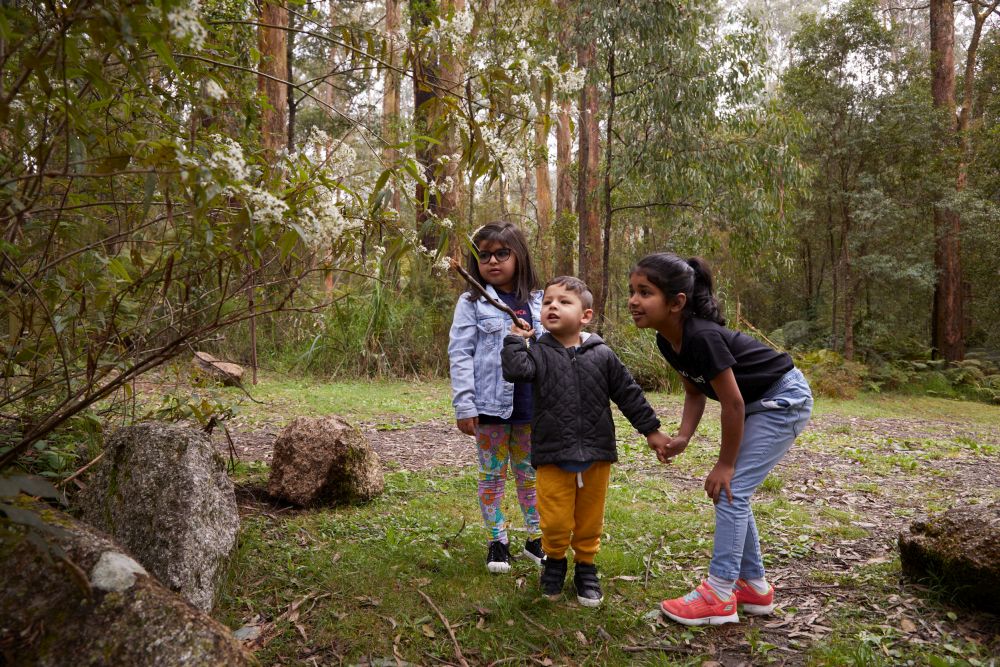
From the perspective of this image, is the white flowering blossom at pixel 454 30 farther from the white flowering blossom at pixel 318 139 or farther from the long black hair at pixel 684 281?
the long black hair at pixel 684 281

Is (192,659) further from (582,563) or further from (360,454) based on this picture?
(360,454)

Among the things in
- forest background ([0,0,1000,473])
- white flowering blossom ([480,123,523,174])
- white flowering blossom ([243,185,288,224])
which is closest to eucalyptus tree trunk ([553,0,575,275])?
forest background ([0,0,1000,473])

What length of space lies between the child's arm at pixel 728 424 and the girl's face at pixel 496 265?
3.62 ft

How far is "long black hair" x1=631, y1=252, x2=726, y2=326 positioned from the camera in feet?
8.57

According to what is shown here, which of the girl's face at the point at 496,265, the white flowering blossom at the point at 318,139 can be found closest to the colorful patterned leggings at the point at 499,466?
the girl's face at the point at 496,265

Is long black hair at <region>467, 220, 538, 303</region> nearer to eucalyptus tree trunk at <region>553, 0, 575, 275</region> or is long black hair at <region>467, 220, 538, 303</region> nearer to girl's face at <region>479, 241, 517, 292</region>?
girl's face at <region>479, 241, 517, 292</region>

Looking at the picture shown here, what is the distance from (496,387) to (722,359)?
1.03m

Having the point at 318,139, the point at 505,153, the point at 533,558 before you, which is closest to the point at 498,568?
the point at 533,558

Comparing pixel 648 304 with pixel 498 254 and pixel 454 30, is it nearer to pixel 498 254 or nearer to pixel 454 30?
pixel 498 254

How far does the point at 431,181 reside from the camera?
3.83 metres

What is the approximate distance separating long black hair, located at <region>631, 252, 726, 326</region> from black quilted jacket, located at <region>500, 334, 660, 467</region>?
418 mm

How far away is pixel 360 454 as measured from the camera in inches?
155

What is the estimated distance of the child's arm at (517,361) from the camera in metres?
2.70

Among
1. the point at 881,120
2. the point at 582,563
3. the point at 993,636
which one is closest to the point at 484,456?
the point at 582,563
